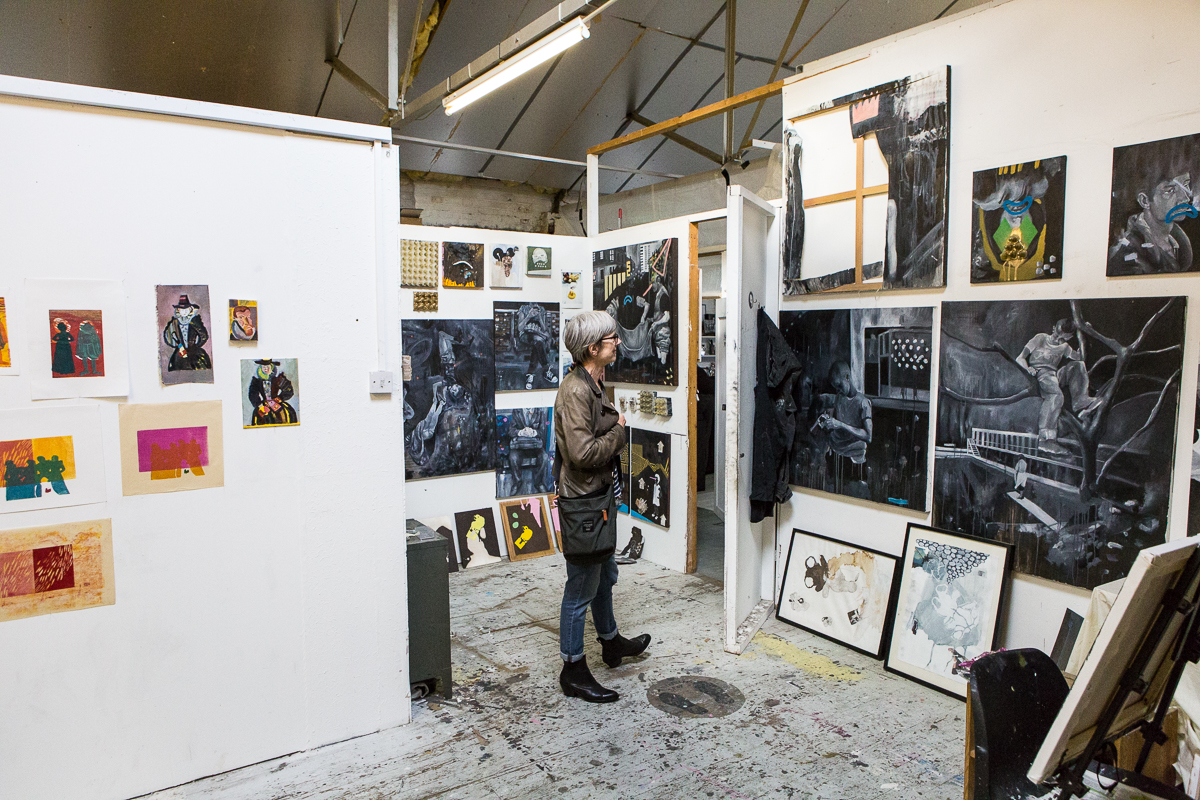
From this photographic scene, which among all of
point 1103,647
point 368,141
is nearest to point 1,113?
point 368,141

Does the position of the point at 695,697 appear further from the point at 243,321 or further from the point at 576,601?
the point at 243,321

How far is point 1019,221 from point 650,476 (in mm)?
2817

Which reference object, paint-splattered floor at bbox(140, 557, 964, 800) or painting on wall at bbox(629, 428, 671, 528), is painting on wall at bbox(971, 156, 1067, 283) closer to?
paint-splattered floor at bbox(140, 557, 964, 800)

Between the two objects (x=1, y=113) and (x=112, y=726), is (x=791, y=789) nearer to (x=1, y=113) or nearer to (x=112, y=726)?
(x=112, y=726)

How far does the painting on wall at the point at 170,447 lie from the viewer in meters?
2.45

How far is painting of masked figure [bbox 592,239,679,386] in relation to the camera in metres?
4.73

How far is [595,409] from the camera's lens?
3037 millimetres

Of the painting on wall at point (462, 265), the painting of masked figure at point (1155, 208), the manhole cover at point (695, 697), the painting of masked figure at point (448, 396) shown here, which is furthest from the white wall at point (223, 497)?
the painting of masked figure at point (1155, 208)

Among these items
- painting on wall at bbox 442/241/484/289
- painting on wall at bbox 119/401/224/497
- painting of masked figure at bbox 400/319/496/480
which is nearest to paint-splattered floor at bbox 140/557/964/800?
painting on wall at bbox 119/401/224/497

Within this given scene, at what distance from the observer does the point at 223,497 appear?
2598 mm

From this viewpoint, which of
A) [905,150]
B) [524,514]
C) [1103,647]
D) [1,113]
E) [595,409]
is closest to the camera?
[1103,647]

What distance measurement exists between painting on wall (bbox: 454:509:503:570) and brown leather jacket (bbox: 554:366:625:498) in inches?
87.5

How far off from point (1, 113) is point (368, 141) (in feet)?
3.68

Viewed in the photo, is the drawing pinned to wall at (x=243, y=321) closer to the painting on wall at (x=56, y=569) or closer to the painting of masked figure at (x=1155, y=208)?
the painting on wall at (x=56, y=569)
